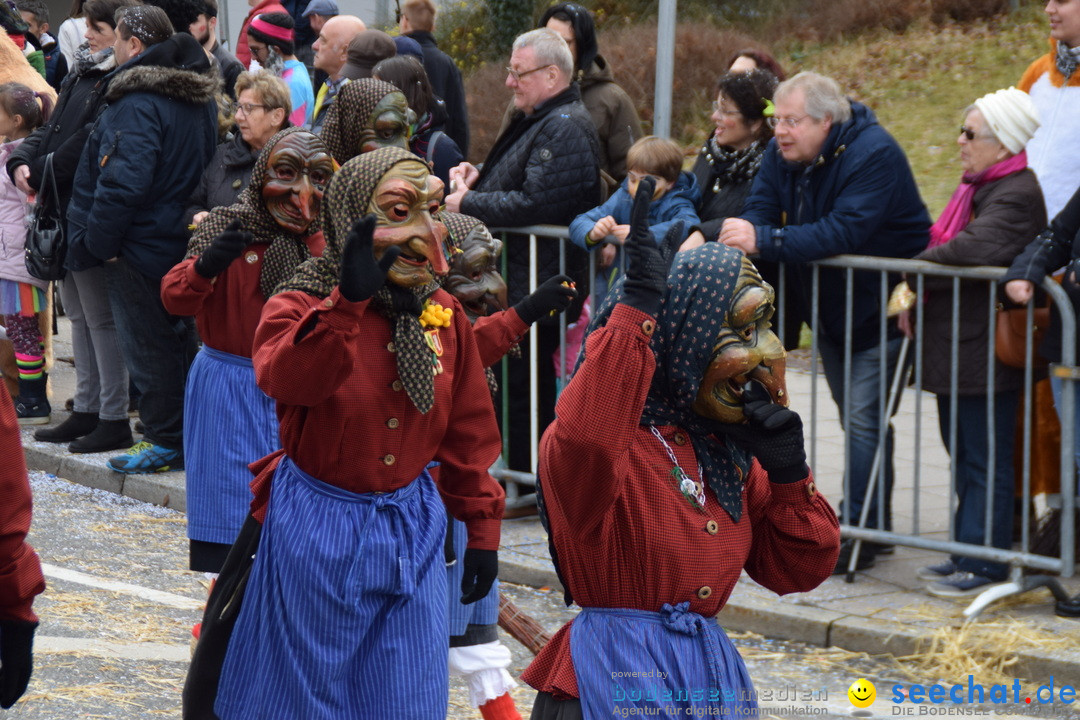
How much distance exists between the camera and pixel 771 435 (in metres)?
2.96

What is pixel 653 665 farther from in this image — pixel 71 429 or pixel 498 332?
→ pixel 71 429

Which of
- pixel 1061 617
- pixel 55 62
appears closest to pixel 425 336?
pixel 1061 617

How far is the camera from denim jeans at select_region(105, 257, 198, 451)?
802 cm

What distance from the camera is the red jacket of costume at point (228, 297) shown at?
5.09m

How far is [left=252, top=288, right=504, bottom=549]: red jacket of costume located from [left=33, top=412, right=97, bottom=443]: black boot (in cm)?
508

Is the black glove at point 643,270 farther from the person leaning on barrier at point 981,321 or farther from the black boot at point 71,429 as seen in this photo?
the black boot at point 71,429

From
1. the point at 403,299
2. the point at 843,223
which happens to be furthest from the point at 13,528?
the point at 843,223

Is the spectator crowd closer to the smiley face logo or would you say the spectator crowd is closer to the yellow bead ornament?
the yellow bead ornament

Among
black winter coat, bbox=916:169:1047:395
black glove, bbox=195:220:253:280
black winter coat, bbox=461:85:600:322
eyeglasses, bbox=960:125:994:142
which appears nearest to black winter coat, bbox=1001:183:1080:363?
black winter coat, bbox=916:169:1047:395

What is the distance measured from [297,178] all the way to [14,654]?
220 cm

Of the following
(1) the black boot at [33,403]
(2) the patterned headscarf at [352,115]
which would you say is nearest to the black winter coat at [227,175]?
(2) the patterned headscarf at [352,115]

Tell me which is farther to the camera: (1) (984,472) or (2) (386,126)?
(1) (984,472)

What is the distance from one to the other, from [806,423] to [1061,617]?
3653 mm

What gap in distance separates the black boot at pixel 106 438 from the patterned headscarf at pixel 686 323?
600cm
